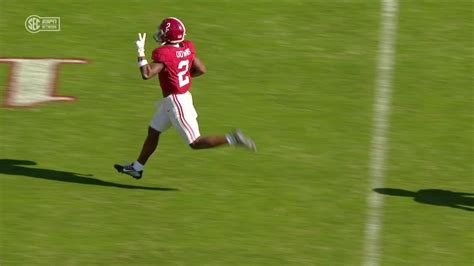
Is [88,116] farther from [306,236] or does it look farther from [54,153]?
[306,236]

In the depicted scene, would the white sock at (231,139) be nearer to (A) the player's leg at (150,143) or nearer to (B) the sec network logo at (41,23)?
(A) the player's leg at (150,143)

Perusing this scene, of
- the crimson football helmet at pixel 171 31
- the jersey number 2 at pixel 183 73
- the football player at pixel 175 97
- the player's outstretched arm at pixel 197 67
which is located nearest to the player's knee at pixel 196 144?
the football player at pixel 175 97

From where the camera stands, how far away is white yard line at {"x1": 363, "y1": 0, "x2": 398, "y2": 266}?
12.0 m

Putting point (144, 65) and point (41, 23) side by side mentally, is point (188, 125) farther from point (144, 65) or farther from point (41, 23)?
point (41, 23)

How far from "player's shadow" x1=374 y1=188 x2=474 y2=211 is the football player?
183 cm

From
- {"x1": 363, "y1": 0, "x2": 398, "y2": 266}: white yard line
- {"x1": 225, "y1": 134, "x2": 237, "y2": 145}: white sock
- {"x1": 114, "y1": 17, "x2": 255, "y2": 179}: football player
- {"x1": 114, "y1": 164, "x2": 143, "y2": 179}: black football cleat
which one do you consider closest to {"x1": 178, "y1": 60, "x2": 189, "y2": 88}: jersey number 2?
{"x1": 114, "y1": 17, "x2": 255, "y2": 179}: football player

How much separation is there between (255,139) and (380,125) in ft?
5.83

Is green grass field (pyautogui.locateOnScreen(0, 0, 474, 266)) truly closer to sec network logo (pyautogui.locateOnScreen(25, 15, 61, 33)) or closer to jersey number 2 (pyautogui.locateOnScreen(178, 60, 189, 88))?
sec network logo (pyautogui.locateOnScreen(25, 15, 61, 33))

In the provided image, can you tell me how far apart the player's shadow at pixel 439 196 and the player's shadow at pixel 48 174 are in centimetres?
263

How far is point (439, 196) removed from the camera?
1305 centimetres

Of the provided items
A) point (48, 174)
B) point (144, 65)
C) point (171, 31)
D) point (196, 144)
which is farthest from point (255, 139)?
point (48, 174)

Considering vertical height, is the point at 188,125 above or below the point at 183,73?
below

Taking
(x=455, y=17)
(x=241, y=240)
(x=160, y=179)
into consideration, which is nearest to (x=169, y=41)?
(x=160, y=179)

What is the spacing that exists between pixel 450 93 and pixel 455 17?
8.76 ft
